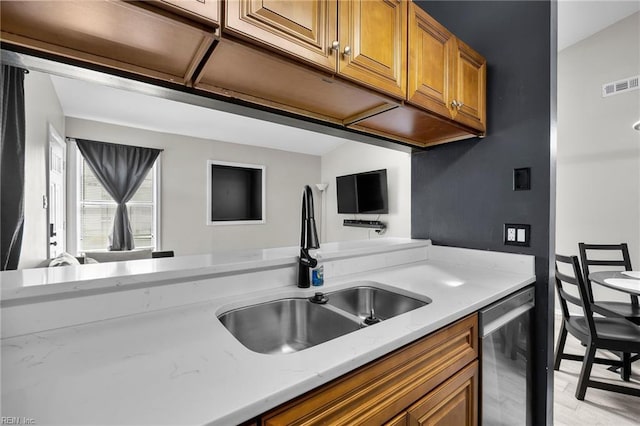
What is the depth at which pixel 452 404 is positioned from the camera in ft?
3.17

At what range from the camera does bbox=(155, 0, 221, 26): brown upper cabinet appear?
2.26ft

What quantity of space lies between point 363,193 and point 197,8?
4412 millimetres

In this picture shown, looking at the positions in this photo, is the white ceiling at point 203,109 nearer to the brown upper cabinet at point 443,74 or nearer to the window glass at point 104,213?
the window glass at point 104,213

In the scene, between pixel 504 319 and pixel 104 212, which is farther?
pixel 104 212

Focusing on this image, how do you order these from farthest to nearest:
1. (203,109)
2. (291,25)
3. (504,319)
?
(203,109)
(504,319)
(291,25)

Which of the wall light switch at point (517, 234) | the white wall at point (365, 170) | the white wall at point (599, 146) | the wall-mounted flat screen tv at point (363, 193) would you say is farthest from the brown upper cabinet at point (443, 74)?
the wall-mounted flat screen tv at point (363, 193)

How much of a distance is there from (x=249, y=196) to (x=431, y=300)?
4619 millimetres

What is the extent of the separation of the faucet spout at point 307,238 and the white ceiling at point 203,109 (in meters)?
2.22

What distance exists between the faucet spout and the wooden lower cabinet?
0.54m

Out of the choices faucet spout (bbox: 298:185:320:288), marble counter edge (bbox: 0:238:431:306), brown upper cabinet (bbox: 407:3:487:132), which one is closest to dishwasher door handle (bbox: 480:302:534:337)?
faucet spout (bbox: 298:185:320:288)

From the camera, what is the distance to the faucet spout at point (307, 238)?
122 cm

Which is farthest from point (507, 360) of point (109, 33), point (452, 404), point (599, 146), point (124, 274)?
point (599, 146)

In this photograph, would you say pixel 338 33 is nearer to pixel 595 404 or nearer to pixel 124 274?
pixel 124 274

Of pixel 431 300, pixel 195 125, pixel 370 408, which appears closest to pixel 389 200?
pixel 195 125
